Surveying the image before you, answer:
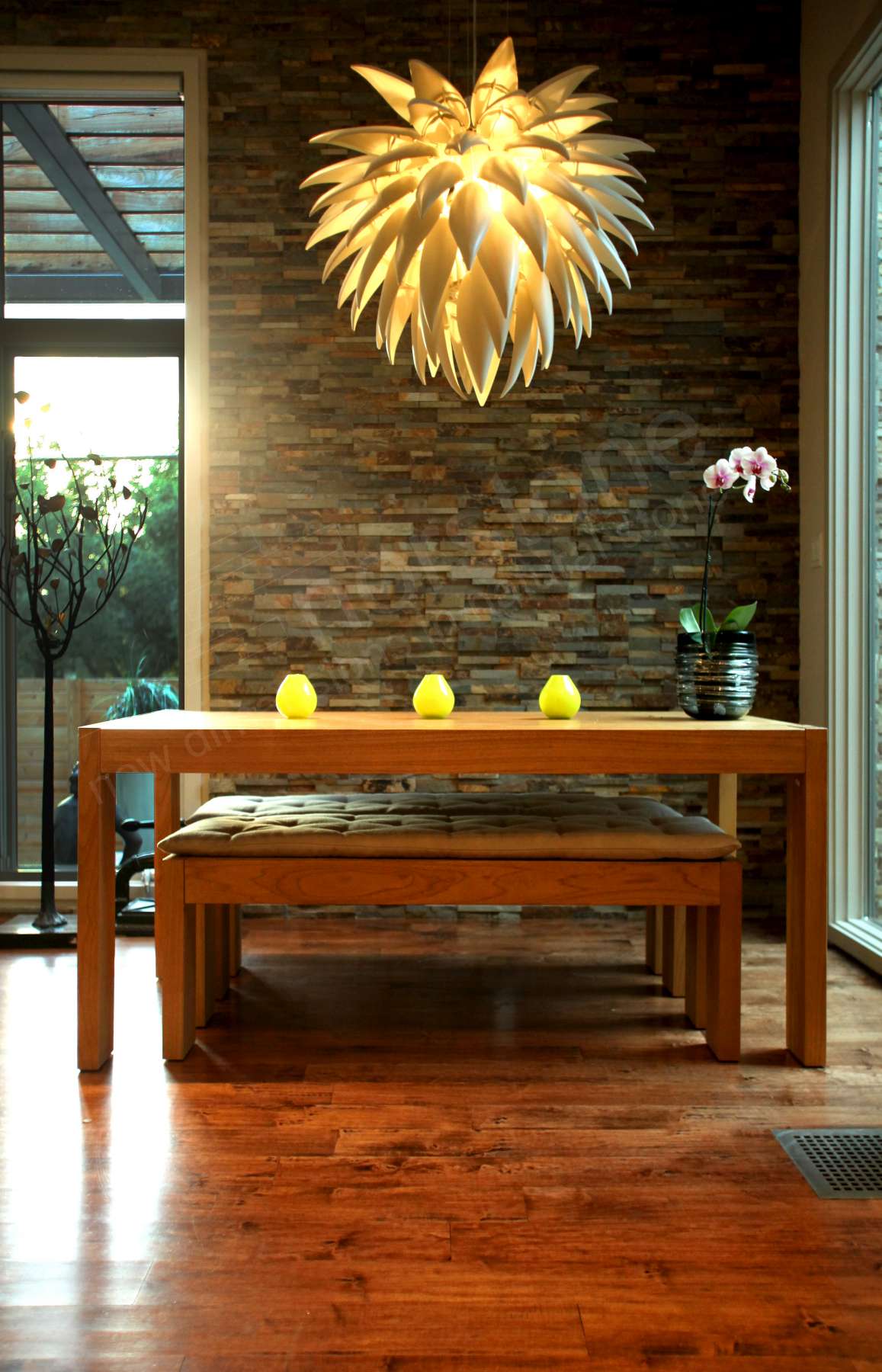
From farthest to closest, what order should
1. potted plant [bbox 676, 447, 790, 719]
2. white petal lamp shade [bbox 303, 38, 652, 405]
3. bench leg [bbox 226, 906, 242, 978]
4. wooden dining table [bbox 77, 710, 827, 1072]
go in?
bench leg [bbox 226, 906, 242, 978] < potted plant [bbox 676, 447, 790, 719] < wooden dining table [bbox 77, 710, 827, 1072] < white petal lamp shade [bbox 303, 38, 652, 405]

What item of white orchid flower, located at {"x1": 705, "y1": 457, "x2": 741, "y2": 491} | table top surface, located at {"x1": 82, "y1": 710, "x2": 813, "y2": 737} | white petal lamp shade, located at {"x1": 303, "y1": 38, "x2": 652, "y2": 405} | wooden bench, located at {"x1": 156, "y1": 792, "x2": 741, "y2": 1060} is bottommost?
wooden bench, located at {"x1": 156, "y1": 792, "x2": 741, "y2": 1060}

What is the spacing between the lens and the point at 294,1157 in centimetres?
176

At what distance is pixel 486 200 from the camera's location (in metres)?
1.85

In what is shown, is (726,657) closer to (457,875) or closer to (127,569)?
(457,875)

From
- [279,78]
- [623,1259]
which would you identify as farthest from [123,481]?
[623,1259]

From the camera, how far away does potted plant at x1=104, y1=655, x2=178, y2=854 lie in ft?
12.0

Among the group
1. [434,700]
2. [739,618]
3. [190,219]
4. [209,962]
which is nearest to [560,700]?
[434,700]

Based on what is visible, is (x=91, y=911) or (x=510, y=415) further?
(x=510, y=415)

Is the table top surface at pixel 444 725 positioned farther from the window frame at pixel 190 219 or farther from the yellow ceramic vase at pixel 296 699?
the window frame at pixel 190 219

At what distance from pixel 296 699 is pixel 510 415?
155cm

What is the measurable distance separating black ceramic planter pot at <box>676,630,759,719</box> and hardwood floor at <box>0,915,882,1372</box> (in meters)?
0.72

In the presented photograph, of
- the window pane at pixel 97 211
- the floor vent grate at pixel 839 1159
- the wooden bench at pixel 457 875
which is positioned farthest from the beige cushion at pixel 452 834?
the window pane at pixel 97 211

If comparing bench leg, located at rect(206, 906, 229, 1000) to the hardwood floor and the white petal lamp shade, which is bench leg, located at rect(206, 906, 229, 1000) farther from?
the white petal lamp shade

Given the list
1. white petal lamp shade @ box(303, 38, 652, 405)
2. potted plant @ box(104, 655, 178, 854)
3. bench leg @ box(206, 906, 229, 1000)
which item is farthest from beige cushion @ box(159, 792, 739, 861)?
potted plant @ box(104, 655, 178, 854)
